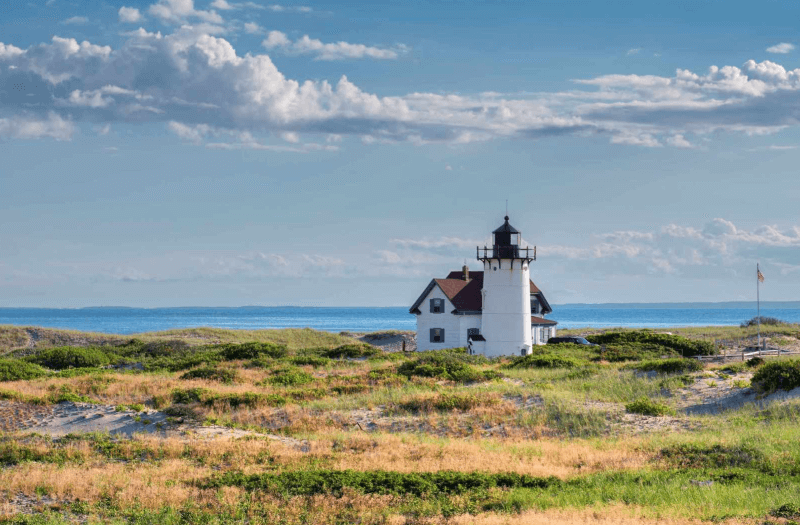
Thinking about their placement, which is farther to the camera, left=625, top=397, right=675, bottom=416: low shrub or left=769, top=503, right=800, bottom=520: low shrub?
left=625, top=397, right=675, bottom=416: low shrub

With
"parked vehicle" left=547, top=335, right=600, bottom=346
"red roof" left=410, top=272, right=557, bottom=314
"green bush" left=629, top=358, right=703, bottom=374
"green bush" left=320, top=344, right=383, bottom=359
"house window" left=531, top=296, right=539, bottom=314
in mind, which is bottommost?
"green bush" left=320, top=344, right=383, bottom=359

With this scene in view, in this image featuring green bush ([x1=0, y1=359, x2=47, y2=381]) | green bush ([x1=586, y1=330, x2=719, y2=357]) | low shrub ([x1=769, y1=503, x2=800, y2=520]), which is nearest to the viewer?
low shrub ([x1=769, y1=503, x2=800, y2=520])

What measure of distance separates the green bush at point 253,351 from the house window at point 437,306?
13.0 m

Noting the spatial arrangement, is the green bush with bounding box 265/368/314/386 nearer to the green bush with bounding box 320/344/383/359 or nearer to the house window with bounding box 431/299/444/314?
the green bush with bounding box 320/344/383/359

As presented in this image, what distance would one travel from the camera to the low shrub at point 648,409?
26469 millimetres

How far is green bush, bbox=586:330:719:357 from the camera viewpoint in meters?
54.0

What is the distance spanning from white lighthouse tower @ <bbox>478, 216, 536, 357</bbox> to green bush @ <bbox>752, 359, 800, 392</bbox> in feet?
77.2

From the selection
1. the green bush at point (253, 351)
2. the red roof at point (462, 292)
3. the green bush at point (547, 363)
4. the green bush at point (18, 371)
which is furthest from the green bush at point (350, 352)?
the green bush at point (18, 371)

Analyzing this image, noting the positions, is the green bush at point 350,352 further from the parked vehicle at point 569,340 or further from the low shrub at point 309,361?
the parked vehicle at point 569,340

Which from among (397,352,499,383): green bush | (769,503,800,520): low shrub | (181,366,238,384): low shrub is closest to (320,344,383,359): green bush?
(397,352,499,383): green bush

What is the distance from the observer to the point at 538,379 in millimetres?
34906

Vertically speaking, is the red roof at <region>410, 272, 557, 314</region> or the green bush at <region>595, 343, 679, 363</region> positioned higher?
the red roof at <region>410, 272, 557, 314</region>

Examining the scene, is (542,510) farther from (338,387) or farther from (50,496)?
(338,387)

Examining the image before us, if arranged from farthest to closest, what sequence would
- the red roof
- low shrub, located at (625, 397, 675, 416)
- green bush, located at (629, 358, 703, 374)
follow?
the red roof < green bush, located at (629, 358, 703, 374) < low shrub, located at (625, 397, 675, 416)
